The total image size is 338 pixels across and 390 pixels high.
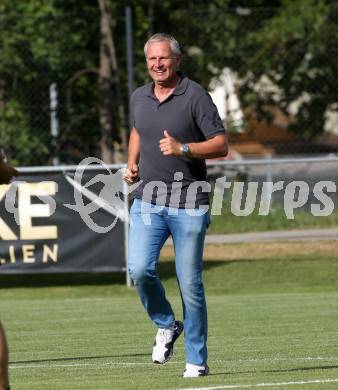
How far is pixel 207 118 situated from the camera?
8.05 metres

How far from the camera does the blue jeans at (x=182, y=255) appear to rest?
8.20 metres

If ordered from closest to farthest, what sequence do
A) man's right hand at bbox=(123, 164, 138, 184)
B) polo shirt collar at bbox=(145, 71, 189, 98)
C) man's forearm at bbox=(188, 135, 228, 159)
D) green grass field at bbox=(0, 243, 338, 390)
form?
man's forearm at bbox=(188, 135, 228, 159) < polo shirt collar at bbox=(145, 71, 189, 98) < green grass field at bbox=(0, 243, 338, 390) < man's right hand at bbox=(123, 164, 138, 184)

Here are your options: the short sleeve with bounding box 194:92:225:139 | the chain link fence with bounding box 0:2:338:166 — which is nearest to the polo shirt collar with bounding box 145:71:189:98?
the short sleeve with bounding box 194:92:225:139

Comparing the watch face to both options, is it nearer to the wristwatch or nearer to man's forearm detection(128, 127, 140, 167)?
the wristwatch

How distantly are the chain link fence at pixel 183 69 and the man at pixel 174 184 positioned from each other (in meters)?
10.4

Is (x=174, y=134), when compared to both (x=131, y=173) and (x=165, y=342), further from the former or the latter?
(x=165, y=342)

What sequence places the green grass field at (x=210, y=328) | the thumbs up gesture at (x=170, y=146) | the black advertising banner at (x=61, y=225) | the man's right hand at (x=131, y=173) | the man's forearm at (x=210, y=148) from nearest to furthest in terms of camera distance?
1. the thumbs up gesture at (x=170, y=146)
2. the man's forearm at (x=210, y=148)
3. the green grass field at (x=210, y=328)
4. the man's right hand at (x=131, y=173)
5. the black advertising banner at (x=61, y=225)

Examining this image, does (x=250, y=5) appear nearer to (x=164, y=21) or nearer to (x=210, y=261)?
(x=164, y=21)

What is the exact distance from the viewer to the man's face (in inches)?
320

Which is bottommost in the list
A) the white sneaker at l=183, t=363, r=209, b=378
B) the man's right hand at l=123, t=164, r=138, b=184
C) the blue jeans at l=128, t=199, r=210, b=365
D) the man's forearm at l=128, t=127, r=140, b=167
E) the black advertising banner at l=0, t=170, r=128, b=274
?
the black advertising banner at l=0, t=170, r=128, b=274

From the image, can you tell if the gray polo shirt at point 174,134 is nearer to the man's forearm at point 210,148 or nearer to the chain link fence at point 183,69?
the man's forearm at point 210,148

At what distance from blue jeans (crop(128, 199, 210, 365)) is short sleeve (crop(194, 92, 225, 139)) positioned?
538mm

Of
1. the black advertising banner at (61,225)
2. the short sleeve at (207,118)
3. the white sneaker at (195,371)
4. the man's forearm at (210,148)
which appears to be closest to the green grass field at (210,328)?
the white sneaker at (195,371)

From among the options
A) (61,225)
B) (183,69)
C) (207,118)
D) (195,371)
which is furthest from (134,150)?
(183,69)
